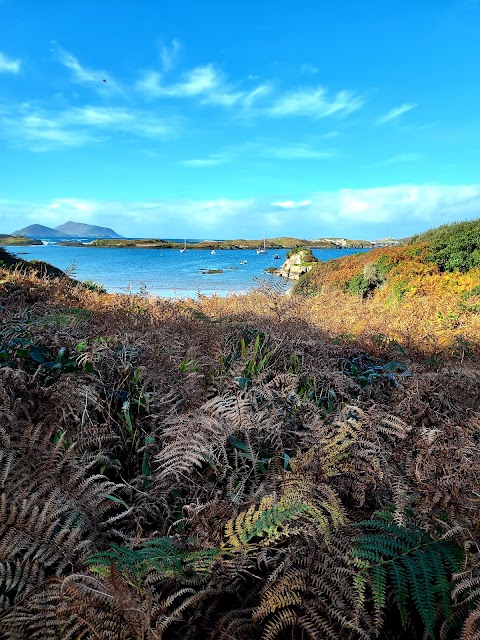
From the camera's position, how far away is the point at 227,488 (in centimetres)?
207

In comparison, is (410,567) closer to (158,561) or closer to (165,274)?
(158,561)

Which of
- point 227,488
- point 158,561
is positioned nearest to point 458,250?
point 227,488

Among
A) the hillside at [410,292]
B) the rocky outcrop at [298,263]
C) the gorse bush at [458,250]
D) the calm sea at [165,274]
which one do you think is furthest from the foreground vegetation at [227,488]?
the rocky outcrop at [298,263]

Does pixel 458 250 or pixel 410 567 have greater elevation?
pixel 458 250

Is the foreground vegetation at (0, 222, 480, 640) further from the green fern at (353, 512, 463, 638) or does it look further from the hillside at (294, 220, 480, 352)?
the hillside at (294, 220, 480, 352)

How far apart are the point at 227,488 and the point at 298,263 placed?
2703 centimetres

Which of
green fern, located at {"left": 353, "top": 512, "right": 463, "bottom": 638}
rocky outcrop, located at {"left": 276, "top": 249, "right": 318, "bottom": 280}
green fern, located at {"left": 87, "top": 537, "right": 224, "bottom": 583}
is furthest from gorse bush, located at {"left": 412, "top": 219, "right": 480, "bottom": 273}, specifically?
rocky outcrop, located at {"left": 276, "top": 249, "right": 318, "bottom": 280}


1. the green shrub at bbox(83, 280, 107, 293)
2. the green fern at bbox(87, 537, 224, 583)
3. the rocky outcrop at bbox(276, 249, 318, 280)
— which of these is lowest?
the green fern at bbox(87, 537, 224, 583)

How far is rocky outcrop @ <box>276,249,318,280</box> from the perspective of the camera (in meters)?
26.6

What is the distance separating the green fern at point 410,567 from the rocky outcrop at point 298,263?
2479 cm

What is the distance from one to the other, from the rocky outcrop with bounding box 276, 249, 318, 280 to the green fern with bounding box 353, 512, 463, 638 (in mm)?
24792

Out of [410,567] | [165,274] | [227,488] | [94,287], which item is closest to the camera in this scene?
[410,567]

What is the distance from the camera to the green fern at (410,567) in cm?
126

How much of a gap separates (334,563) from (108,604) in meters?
0.72
